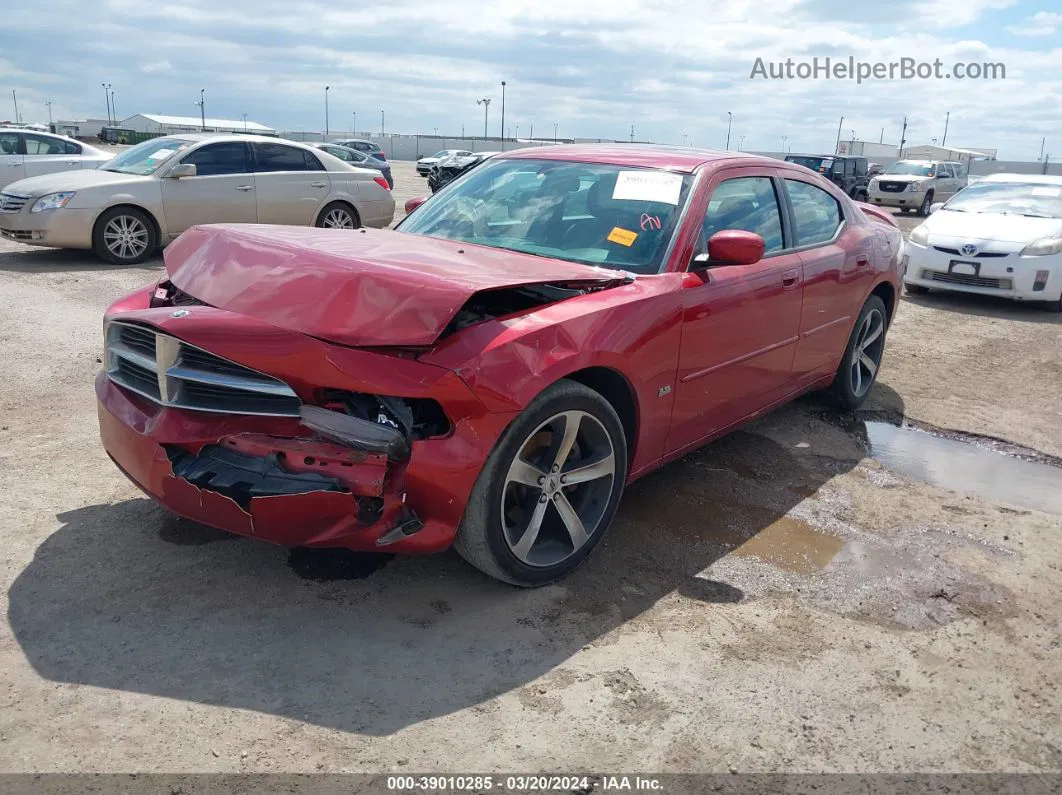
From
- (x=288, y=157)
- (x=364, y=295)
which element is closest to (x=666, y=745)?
(x=364, y=295)

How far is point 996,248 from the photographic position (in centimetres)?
984

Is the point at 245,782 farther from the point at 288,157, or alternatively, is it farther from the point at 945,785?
the point at 288,157

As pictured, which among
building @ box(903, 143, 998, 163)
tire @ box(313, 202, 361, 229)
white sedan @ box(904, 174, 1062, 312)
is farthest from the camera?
building @ box(903, 143, 998, 163)

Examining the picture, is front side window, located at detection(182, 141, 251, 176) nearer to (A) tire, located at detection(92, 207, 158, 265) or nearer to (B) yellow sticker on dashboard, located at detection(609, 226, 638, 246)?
(A) tire, located at detection(92, 207, 158, 265)

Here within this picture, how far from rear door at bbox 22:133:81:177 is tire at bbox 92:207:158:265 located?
3.53 m

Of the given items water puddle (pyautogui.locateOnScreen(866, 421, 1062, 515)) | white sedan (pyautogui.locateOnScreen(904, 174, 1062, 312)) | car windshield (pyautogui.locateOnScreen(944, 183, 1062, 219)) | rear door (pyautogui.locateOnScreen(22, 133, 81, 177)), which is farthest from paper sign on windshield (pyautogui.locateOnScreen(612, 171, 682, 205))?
rear door (pyautogui.locateOnScreen(22, 133, 81, 177))

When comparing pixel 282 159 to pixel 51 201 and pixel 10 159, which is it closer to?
pixel 51 201

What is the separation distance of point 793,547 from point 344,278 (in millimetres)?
2295

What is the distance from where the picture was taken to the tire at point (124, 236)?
32.2 ft

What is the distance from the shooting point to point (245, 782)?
7.50 ft

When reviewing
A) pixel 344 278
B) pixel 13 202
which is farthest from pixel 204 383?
pixel 13 202

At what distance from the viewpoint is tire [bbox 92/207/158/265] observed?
9805mm

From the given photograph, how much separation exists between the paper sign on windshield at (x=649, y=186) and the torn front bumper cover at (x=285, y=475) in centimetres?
191

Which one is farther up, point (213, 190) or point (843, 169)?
point (843, 169)
